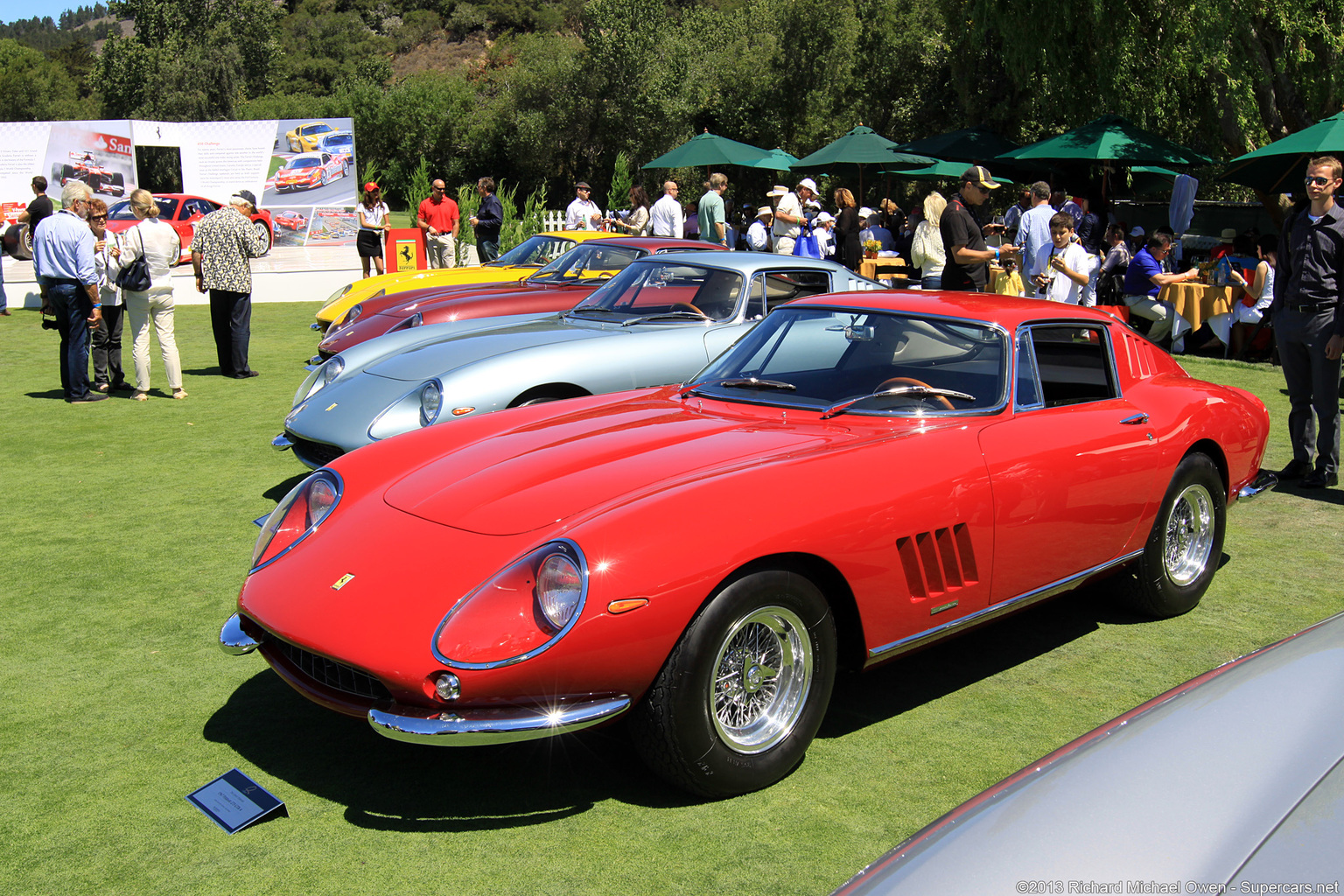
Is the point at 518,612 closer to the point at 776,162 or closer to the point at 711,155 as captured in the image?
the point at 711,155

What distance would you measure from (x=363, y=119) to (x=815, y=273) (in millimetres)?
49642

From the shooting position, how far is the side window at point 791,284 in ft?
23.1

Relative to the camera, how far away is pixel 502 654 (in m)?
2.64

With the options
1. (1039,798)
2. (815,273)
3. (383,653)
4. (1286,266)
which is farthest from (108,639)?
(1286,266)

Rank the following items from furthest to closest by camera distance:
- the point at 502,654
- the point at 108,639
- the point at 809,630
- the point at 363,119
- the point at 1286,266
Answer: the point at 363,119 < the point at 1286,266 < the point at 108,639 < the point at 809,630 < the point at 502,654

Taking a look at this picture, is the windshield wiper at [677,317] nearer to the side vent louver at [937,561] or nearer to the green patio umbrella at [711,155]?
the side vent louver at [937,561]

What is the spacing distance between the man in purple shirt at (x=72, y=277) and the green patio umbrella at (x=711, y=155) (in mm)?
10757

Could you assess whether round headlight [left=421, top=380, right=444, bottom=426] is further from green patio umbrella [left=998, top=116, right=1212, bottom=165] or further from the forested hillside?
the forested hillside

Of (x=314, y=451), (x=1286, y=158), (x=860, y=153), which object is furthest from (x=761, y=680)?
(x=860, y=153)

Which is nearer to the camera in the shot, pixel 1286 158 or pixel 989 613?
pixel 989 613

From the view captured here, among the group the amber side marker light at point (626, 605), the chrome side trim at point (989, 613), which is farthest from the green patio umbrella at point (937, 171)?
the amber side marker light at point (626, 605)

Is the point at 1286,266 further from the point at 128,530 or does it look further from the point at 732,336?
the point at 128,530

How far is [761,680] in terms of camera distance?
299 cm

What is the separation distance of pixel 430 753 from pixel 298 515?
36.9 inches
